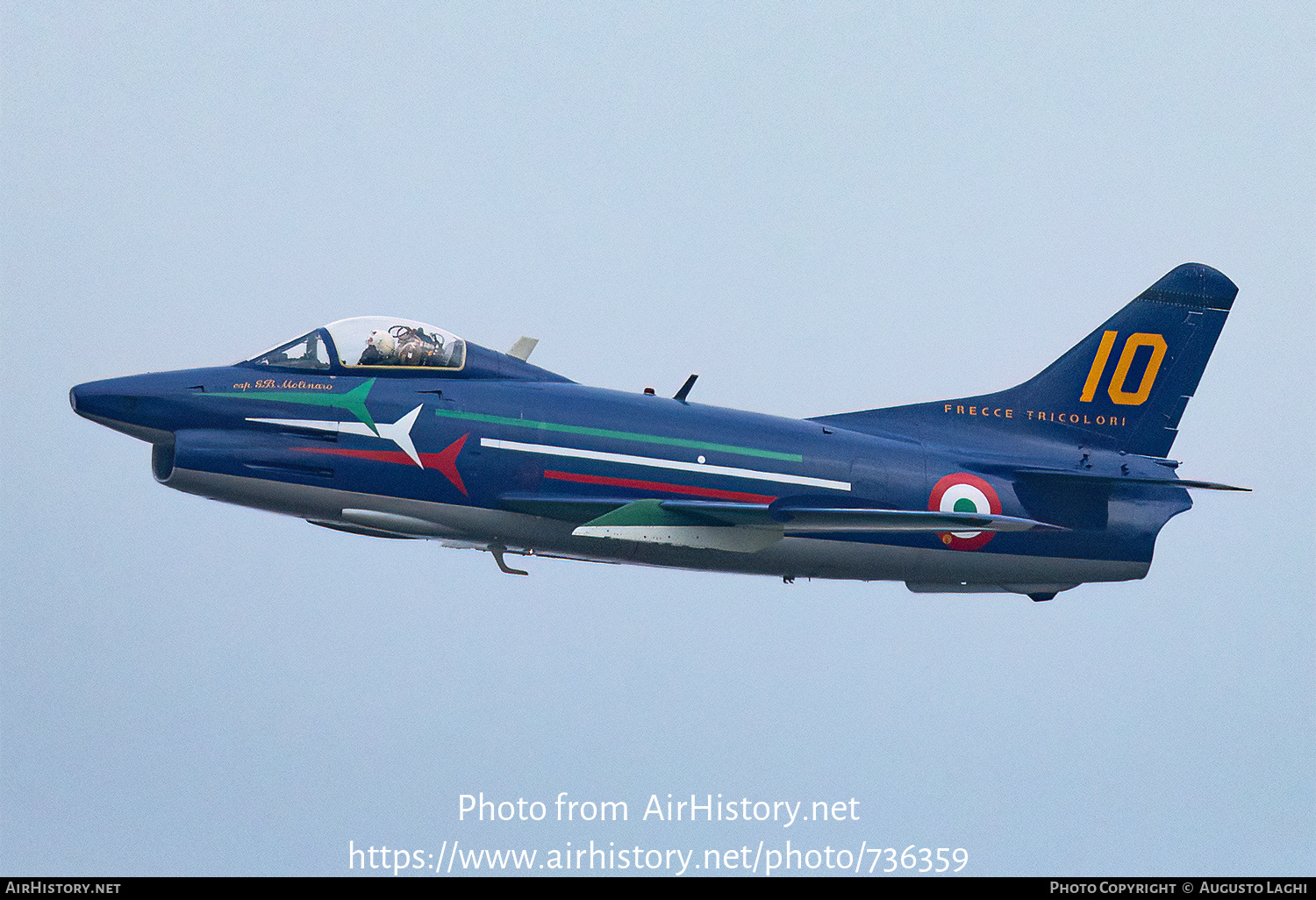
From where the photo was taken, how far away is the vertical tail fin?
2527 cm

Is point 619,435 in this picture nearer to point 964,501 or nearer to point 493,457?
point 493,457

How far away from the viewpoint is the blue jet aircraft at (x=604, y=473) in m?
21.6

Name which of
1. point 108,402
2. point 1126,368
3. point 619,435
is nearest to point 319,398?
point 108,402

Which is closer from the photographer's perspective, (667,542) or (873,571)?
(667,542)

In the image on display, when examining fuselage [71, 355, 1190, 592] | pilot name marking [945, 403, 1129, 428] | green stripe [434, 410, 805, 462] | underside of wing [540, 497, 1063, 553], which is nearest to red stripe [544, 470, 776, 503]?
fuselage [71, 355, 1190, 592]

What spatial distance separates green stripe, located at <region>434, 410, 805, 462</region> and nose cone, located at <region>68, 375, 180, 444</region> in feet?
11.8

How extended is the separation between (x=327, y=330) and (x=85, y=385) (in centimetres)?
314

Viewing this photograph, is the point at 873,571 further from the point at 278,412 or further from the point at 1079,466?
the point at 278,412

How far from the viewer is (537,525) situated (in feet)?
72.6

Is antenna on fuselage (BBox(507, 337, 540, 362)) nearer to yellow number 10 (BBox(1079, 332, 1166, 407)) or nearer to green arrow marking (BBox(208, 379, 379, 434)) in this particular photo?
green arrow marking (BBox(208, 379, 379, 434))

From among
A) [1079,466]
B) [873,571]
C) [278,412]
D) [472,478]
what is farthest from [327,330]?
[1079,466]

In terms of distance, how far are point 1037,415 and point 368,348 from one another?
33.0 ft

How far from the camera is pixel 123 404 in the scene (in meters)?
21.4

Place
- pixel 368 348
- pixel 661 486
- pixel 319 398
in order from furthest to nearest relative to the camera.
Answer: pixel 368 348, pixel 661 486, pixel 319 398
